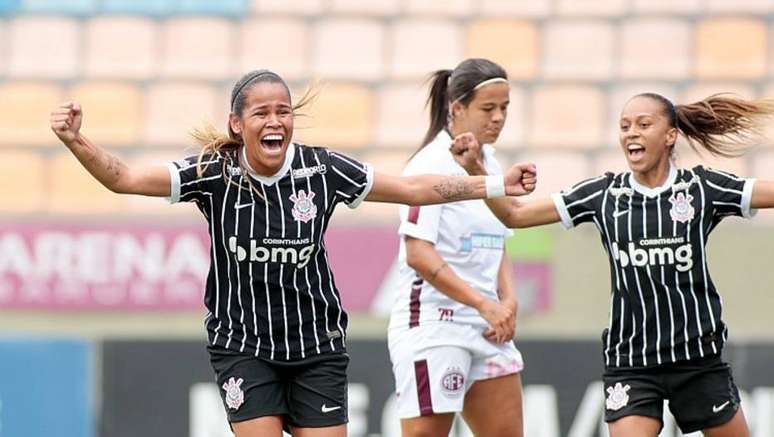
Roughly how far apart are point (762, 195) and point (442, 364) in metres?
1.50

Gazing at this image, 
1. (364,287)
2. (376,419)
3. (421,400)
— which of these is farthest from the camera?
(364,287)

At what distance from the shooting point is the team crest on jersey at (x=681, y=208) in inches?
224

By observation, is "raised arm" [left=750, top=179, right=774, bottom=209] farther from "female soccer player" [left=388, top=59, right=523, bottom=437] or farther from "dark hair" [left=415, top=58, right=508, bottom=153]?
"dark hair" [left=415, top=58, right=508, bottom=153]

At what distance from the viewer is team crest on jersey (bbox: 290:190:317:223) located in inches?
209

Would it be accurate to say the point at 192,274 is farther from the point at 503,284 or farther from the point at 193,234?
the point at 503,284

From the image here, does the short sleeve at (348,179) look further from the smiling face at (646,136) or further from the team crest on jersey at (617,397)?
the team crest on jersey at (617,397)

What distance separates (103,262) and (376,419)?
83.6 inches

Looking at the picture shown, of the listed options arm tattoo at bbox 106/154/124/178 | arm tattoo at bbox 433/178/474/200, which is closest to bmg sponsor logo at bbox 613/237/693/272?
arm tattoo at bbox 433/178/474/200

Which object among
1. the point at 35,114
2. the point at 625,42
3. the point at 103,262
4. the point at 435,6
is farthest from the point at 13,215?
the point at 625,42

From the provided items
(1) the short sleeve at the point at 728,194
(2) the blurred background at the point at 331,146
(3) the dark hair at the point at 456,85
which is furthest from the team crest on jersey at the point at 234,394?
(2) the blurred background at the point at 331,146

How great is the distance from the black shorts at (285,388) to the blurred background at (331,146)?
2665mm

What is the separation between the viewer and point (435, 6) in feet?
39.1

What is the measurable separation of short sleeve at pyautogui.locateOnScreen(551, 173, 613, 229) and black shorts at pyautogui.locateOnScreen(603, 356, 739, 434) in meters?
0.62

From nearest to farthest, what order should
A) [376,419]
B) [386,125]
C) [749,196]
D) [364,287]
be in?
[749,196] < [376,419] < [364,287] < [386,125]
